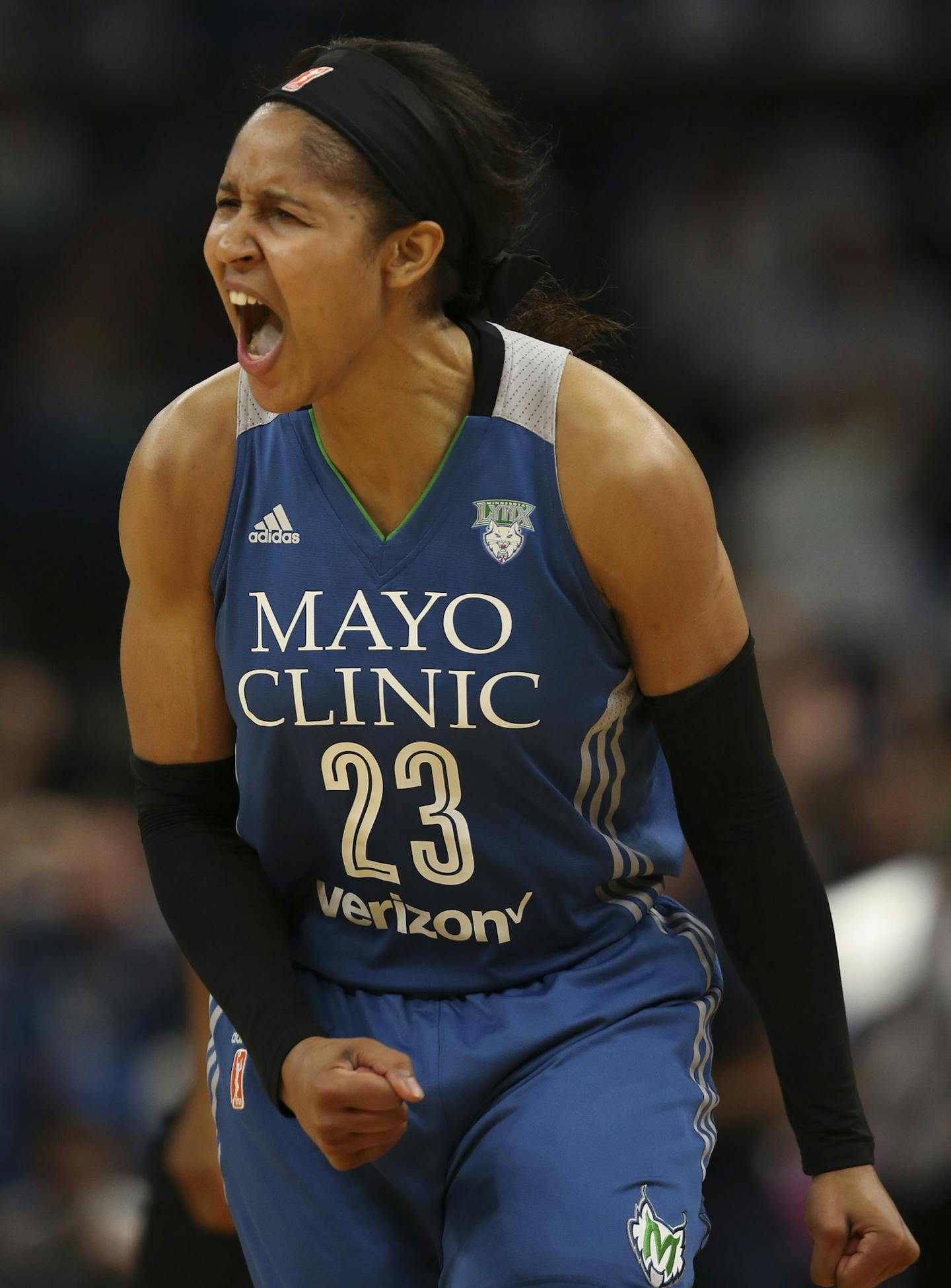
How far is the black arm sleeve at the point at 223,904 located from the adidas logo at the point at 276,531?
302mm

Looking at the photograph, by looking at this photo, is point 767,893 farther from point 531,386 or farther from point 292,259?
point 292,259

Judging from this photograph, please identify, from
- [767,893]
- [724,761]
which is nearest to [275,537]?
[724,761]

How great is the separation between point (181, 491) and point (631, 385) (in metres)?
3.21

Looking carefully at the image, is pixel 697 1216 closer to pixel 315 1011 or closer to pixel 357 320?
pixel 315 1011

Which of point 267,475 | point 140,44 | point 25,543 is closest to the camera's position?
point 267,475

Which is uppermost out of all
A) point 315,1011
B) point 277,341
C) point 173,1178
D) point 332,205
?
point 332,205

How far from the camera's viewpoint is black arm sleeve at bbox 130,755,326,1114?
1818mm

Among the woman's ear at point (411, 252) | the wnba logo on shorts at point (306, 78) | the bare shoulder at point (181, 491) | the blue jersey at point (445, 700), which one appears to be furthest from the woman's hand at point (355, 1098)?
the wnba logo on shorts at point (306, 78)

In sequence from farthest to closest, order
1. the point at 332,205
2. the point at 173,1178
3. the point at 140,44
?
the point at 140,44 < the point at 173,1178 < the point at 332,205

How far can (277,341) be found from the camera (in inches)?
69.7

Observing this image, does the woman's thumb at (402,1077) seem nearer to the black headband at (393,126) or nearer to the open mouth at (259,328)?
the open mouth at (259,328)

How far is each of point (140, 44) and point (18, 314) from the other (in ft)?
3.01

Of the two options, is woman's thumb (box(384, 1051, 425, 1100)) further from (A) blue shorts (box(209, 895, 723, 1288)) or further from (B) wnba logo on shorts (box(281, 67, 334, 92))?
(B) wnba logo on shorts (box(281, 67, 334, 92))

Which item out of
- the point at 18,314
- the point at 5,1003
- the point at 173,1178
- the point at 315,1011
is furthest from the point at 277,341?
the point at 18,314
